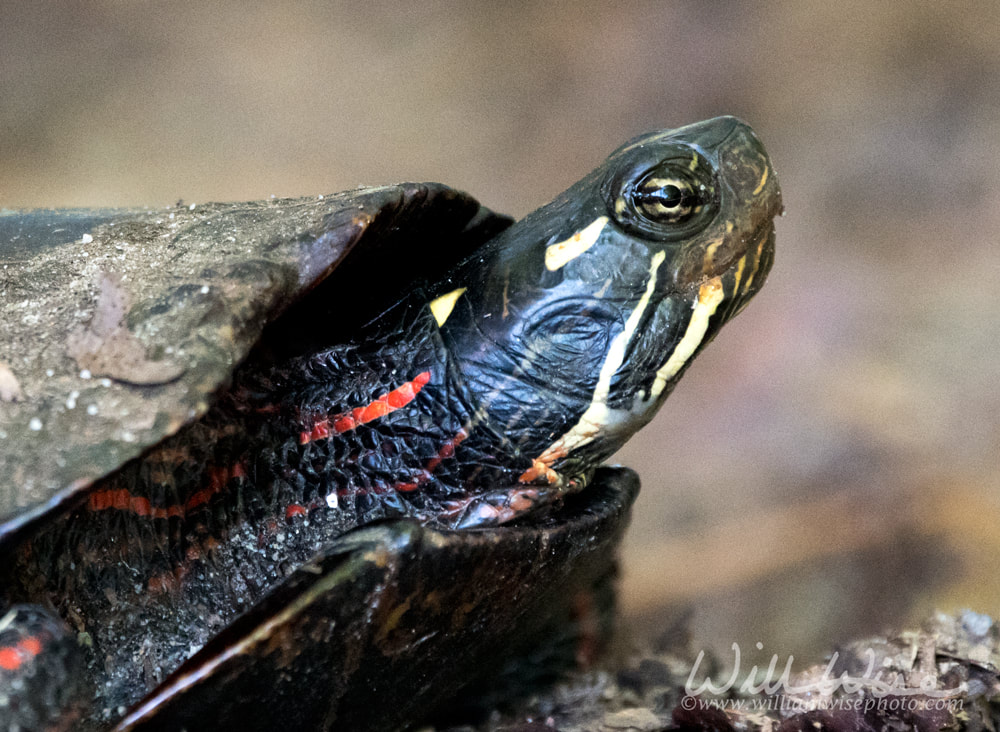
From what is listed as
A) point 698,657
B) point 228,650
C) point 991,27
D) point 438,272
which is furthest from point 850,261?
point 228,650

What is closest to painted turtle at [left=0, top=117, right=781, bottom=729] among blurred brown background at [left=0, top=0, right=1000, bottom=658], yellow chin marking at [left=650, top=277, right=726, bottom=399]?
yellow chin marking at [left=650, top=277, right=726, bottom=399]

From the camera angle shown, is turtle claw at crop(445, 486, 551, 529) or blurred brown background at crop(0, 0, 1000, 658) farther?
blurred brown background at crop(0, 0, 1000, 658)

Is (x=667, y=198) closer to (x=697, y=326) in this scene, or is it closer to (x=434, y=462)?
(x=697, y=326)

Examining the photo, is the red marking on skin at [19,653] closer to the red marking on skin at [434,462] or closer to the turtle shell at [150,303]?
the turtle shell at [150,303]

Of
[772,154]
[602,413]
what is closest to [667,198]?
[602,413]

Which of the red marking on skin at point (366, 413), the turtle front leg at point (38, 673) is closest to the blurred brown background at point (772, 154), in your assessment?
the red marking on skin at point (366, 413)

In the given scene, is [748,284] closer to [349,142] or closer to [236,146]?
[349,142]

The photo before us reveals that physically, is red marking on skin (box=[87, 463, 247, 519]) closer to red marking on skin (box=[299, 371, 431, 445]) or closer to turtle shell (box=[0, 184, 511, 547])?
red marking on skin (box=[299, 371, 431, 445])

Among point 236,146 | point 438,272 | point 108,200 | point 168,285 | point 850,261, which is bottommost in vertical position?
point 168,285
